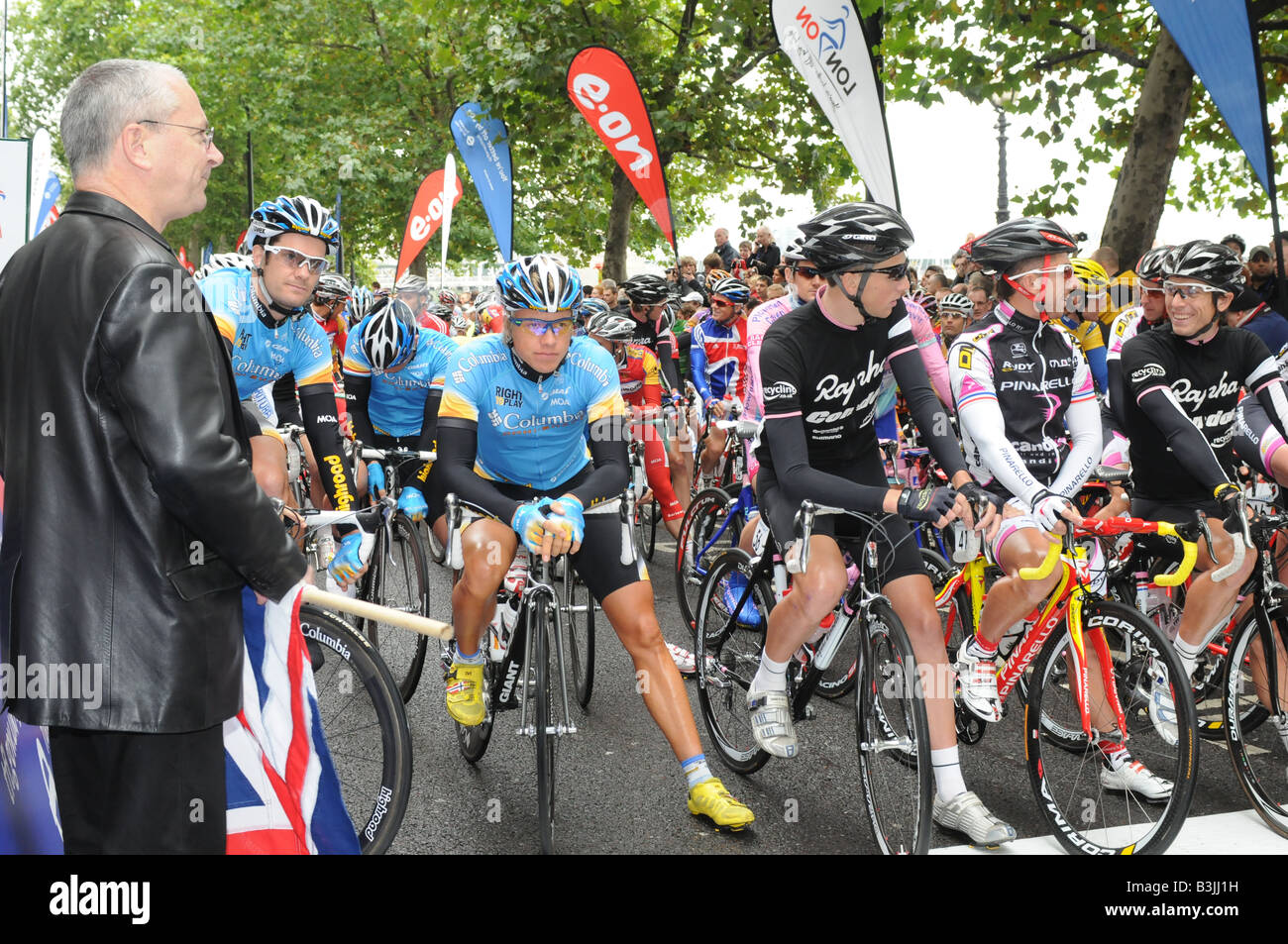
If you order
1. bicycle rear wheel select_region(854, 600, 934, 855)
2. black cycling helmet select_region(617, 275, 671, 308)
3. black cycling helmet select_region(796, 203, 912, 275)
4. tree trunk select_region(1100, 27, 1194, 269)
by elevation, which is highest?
tree trunk select_region(1100, 27, 1194, 269)

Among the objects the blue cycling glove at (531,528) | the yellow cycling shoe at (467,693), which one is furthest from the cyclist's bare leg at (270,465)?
the blue cycling glove at (531,528)

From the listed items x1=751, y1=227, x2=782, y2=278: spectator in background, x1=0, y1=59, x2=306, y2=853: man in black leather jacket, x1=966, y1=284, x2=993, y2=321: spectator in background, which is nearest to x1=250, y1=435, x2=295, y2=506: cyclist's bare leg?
x1=0, y1=59, x2=306, y2=853: man in black leather jacket

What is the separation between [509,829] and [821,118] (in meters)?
16.9

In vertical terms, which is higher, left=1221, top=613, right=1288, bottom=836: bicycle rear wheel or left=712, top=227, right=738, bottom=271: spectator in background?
left=712, top=227, right=738, bottom=271: spectator in background

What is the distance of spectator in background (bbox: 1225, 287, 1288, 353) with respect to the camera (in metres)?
7.70

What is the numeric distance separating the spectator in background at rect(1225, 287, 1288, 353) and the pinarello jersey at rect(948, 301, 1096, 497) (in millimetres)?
3291

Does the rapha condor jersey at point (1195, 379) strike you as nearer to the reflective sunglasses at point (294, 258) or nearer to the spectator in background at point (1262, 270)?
the reflective sunglasses at point (294, 258)

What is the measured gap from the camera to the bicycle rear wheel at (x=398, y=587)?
646cm

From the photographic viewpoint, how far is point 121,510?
2186 millimetres

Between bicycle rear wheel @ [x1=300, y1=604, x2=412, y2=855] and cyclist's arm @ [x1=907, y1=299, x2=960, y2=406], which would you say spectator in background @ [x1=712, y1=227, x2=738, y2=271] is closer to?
cyclist's arm @ [x1=907, y1=299, x2=960, y2=406]

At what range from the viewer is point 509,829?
448 centimetres

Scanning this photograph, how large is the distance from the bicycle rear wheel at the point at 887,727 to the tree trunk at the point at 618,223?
16977 millimetres

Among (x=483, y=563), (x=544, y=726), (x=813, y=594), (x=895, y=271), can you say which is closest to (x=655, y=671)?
(x=544, y=726)
